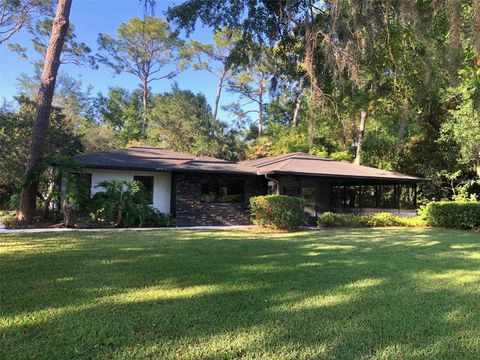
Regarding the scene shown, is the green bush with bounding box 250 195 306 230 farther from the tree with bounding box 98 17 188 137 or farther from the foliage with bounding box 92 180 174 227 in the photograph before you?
the tree with bounding box 98 17 188 137

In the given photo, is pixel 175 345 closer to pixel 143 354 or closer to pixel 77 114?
pixel 143 354

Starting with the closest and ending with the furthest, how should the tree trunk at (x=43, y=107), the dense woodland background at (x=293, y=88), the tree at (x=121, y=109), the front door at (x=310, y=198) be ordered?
1. the dense woodland background at (x=293, y=88)
2. the tree trunk at (x=43, y=107)
3. the front door at (x=310, y=198)
4. the tree at (x=121, y=109)

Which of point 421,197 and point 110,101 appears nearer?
point 421,197

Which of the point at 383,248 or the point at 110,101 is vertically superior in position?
the point at 110,101

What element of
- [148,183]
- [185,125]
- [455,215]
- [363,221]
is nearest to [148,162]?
[148,183]

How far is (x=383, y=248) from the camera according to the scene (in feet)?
→ 28.2

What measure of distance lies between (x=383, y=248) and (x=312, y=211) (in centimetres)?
874

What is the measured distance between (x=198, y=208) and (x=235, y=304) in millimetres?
11416

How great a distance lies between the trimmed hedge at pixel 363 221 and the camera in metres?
14.8

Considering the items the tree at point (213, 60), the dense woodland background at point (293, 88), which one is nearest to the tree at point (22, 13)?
the dense woodland background at point (293, 88)

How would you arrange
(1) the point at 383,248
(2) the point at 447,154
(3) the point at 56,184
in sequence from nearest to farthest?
(1) the point at 383,248, (3) the point at 56,184, (2) the point at 447,154

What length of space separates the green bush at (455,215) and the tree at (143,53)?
23.6 meters

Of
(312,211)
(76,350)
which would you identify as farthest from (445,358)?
(312,211)

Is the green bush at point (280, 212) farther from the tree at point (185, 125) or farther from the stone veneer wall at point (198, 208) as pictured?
the tree at point (185, 125)
